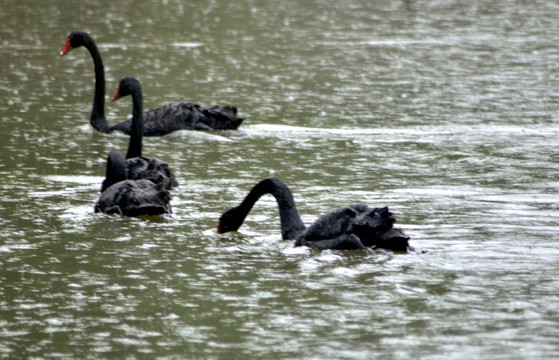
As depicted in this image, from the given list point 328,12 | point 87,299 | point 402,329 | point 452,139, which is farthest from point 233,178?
point 328,12

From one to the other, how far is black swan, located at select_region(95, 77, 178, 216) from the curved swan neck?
0.72 m

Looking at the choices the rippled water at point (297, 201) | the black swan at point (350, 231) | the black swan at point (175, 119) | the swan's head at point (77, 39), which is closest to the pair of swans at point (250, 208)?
the black swan at point (350, 231)

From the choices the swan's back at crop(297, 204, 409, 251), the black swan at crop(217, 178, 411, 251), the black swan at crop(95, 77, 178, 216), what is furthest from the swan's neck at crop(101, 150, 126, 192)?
the swan's back at crop(297, 204, 409, 251)

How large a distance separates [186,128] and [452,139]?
2.80m

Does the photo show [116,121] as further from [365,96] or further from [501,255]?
[501,255]

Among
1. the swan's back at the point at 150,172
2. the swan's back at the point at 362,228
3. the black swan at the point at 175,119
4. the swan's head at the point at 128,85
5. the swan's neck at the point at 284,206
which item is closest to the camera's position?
the swan's back at the point at 362,228

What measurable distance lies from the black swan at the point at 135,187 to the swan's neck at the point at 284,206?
74cm

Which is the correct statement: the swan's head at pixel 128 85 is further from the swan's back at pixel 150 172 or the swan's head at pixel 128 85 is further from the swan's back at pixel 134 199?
the swan's back at pixel 134 199

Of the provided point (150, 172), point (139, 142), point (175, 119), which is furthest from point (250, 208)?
point (175, 119)

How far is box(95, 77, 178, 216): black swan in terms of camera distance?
7246mm

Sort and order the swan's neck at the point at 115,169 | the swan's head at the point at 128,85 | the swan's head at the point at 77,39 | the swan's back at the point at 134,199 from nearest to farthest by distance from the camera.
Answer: the swan's back at the point at 134,199 < the swan's neck at the point at 115,169 < the swan's head at the point at 128,85 < the swan's head at the point at 77,39

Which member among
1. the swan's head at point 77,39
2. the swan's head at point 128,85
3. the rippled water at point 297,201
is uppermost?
the swan's head at point 77,39

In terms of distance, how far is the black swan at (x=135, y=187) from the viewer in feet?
23.8

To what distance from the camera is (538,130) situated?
34.2 ft
